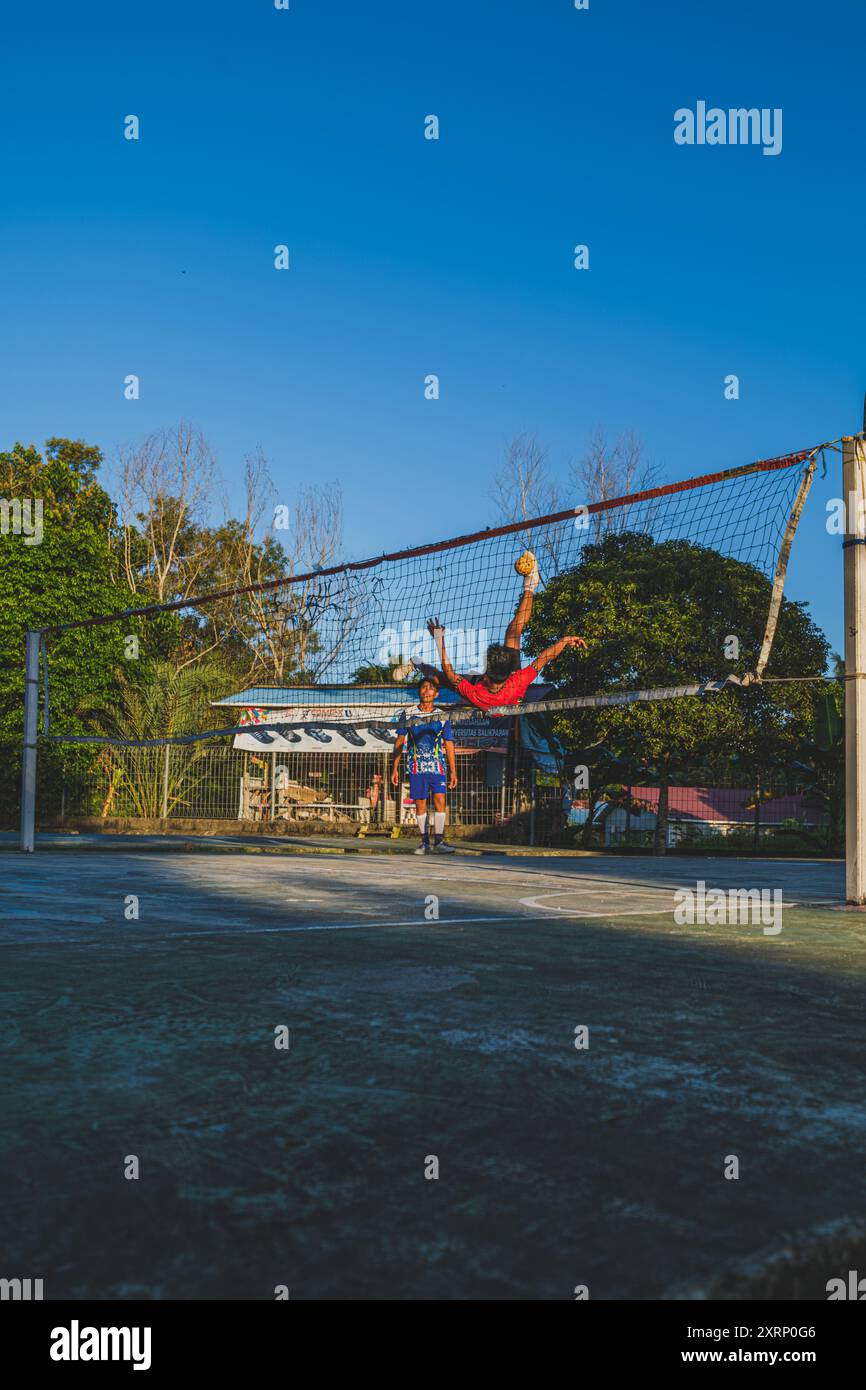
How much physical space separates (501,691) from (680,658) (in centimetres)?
731

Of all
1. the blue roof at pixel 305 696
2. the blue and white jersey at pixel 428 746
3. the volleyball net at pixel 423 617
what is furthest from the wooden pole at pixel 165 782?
the blue and white jersey at pixel 428 746

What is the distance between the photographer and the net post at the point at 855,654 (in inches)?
236

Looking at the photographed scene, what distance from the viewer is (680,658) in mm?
17688

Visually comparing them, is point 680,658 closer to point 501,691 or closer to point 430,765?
point 430,765

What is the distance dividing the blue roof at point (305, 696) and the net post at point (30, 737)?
11.8 metres

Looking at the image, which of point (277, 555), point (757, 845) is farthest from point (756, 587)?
point (277, 555)

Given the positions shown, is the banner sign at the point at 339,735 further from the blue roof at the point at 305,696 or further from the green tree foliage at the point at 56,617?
the green tree foliage at the point at 56,617

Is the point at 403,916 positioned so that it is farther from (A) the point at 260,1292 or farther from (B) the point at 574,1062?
(A) the point at 260,1292

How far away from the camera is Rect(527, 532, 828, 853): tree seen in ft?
56.4

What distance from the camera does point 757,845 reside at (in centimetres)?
1902

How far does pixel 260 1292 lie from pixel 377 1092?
2.39 ft

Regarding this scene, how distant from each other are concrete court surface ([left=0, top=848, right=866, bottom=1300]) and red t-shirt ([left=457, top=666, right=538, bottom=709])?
730cm

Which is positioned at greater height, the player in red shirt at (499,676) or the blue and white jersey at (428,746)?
the player in red shirt at (499,676)

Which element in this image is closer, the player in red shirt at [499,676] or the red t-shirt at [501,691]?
the player in red shirt at [499,676]
